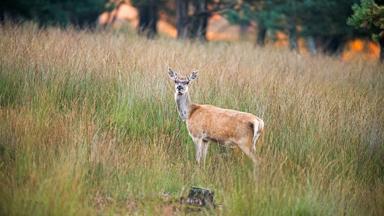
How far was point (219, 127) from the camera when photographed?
740 cm

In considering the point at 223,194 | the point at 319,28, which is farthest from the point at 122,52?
the point at 319,28

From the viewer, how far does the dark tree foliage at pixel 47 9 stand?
20.6 metres

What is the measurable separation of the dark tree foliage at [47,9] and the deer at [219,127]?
13.2m

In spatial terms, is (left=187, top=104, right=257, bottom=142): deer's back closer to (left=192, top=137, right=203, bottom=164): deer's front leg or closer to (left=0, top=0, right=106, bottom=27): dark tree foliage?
(left=192, top=137, right=203, bottom=164): deer's front leg

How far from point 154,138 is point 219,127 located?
904 millimetres

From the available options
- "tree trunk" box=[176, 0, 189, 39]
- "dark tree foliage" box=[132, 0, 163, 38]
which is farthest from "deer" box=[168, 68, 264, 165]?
"dark tree foliage" box=[132, 0, 163, 38]

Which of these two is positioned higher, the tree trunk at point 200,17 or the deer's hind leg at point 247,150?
the tree trunk at point 200,17

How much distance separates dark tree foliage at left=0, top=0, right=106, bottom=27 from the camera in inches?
811

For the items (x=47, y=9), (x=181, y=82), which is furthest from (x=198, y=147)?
(x=47, y=9)

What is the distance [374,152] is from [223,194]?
8.91ft

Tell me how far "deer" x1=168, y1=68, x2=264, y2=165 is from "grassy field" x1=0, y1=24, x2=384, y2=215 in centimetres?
23

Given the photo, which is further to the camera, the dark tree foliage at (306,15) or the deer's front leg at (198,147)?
the dark tree foliage at (306,15)

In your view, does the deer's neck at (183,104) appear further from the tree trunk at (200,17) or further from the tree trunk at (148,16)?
the tree trunk at (148,16)

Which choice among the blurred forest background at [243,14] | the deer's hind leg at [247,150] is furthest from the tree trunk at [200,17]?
the deer's hind leg at [247,150]
